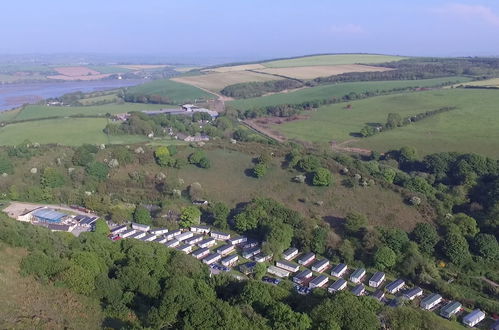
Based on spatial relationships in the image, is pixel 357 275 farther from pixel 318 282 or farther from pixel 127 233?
pixel 127 233

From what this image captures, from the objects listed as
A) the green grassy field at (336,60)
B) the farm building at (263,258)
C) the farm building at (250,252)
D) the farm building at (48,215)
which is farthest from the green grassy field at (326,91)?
the farm building at (263,258)

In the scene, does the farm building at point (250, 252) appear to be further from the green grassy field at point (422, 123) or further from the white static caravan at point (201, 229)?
the green grassy field at point (422, 123)

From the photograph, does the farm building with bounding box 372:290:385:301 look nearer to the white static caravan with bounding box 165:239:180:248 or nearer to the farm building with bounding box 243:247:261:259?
the farm building with bounding box 243:247:261:259

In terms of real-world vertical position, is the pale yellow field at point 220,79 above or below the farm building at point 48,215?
above

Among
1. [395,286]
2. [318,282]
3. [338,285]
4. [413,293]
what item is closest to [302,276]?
[318,282]

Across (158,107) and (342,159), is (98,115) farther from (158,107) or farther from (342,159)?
(342,159)

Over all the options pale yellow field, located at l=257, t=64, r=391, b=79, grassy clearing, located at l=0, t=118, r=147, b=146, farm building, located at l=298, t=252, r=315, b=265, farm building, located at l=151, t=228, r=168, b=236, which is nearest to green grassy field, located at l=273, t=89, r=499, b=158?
grassy clearing, located at l=0, t=118, r=147, b=146
